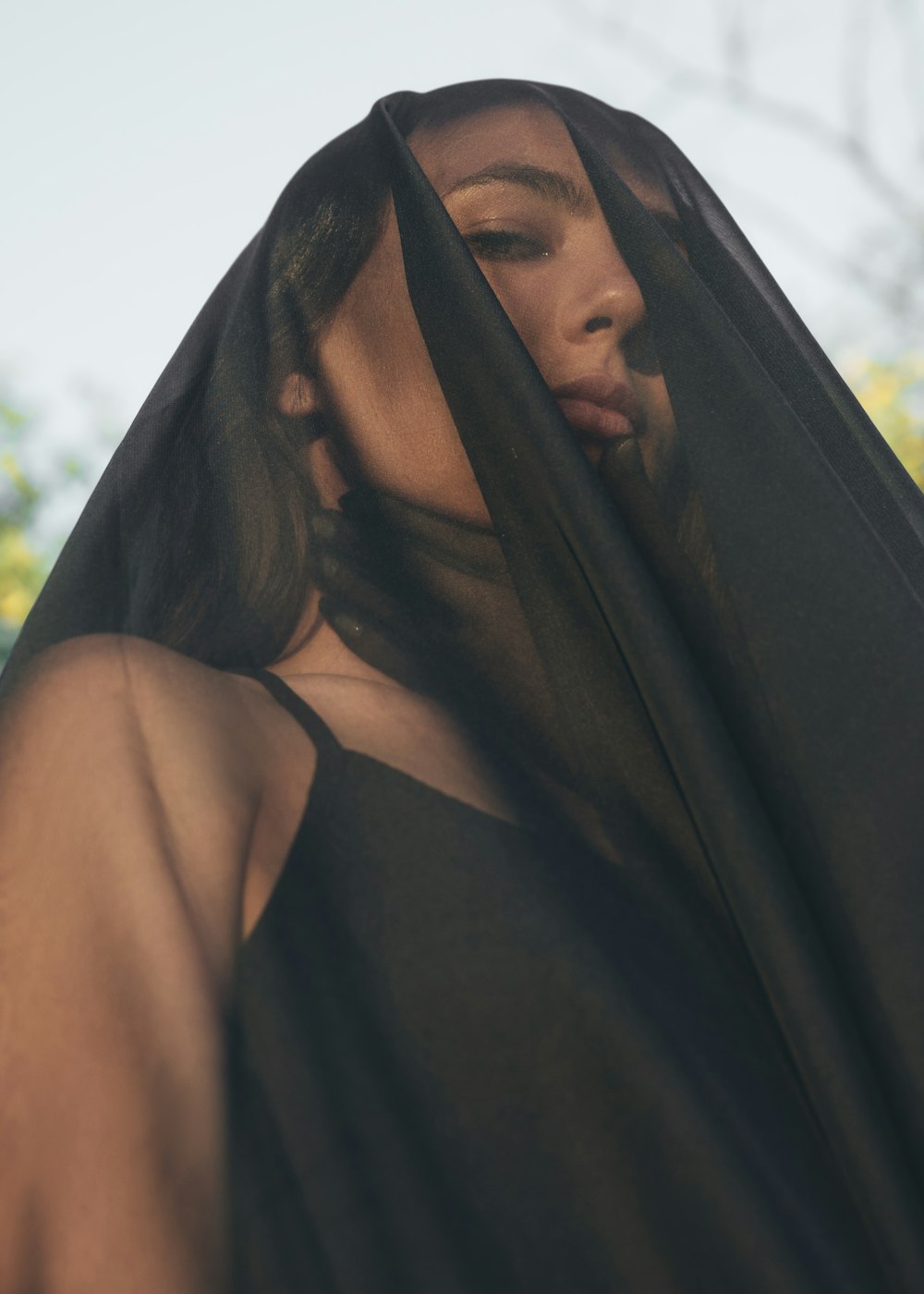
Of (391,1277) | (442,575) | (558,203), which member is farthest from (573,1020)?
(558,203)

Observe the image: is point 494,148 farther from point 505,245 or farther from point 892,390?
point 892,390

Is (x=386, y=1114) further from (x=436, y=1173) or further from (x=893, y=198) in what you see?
(x=893, y=198)

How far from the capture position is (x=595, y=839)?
113 cm

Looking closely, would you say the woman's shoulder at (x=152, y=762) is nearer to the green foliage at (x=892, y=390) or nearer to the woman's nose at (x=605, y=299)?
the woman's nose at (x=605, y=299)

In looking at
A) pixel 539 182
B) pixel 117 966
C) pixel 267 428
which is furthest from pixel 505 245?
pixel 117 966

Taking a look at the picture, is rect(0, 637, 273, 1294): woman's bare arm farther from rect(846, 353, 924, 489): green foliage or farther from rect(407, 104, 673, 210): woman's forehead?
rect(846, 353, 924, 489): green foliage

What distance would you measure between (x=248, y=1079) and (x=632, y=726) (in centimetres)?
48

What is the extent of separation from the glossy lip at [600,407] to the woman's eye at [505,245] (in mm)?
182

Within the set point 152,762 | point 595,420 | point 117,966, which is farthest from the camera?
point 595,420

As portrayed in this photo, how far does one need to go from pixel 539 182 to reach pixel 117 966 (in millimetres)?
1030

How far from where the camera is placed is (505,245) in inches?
56.9

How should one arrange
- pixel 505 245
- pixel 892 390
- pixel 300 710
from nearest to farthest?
1. pixel 300 710
2. pixel 505 245
3. pixel 892 390

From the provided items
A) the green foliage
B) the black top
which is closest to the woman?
the black top

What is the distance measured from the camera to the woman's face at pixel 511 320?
1.34 meters
